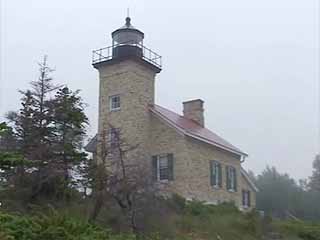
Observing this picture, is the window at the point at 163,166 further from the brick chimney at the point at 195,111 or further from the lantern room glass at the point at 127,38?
the lantern room glass at the point at 127,38

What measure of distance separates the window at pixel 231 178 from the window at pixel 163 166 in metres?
4.35

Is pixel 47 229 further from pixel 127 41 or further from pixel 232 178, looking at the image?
→ pixel 232 178

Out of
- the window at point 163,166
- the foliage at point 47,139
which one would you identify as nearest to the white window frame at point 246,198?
the window at point 163,166

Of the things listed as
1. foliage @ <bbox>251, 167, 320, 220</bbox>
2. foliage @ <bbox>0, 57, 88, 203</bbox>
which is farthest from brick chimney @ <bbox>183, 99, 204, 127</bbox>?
foliage @ <bbox>0, 57, 88, 203</bbox>

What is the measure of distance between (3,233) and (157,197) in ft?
31.1

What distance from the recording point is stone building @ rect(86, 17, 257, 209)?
28.2 m

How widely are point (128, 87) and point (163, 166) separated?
13.3ft

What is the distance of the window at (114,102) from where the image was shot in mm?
29594

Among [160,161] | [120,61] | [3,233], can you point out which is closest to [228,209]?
[160,161]

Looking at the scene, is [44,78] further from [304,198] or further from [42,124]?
[304,198]

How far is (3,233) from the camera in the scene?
36.7 feet

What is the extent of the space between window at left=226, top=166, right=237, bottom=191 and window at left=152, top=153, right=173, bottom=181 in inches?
171

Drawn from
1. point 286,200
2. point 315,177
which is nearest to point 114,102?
point 286,200

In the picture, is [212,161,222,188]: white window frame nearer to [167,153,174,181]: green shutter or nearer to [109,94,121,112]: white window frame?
[167,153,174,181]: green shutter
